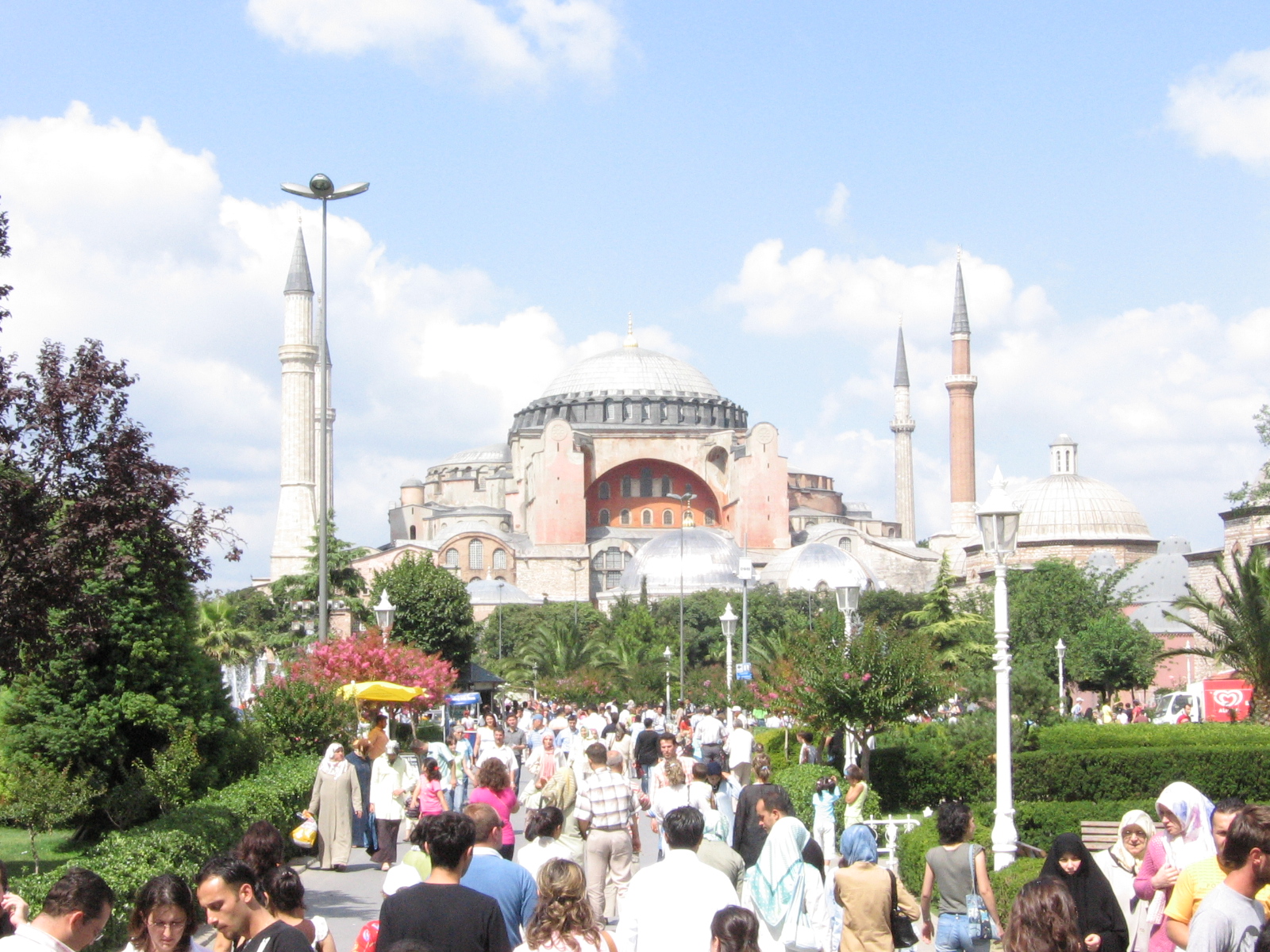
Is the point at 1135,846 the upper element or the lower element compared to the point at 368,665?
lower

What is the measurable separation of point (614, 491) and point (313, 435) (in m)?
23.1

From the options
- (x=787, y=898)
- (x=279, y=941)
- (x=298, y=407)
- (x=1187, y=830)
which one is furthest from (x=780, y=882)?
(x=298, y=407)

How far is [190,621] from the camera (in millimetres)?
12859

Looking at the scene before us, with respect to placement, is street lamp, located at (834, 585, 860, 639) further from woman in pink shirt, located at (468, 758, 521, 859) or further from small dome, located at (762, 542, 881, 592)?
small dome, located at (762, 542, 881, 592)

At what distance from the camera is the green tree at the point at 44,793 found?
437 inches

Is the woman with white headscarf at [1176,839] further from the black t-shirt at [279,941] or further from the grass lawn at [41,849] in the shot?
the grass lawn at [41,849]

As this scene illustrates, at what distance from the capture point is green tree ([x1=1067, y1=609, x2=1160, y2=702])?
36.4 m

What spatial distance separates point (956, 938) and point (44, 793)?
25.3ft

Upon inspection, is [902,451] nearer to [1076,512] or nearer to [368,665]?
[1076,512]

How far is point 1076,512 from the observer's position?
5984cm

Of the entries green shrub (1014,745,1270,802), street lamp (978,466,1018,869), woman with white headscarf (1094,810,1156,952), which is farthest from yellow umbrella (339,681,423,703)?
woman with white headscarf (1094,810,1156,952)

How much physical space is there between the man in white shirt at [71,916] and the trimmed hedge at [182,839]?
2563 millimetres

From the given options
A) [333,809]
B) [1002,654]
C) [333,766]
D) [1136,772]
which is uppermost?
[1002,654]

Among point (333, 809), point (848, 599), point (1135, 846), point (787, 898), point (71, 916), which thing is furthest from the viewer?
point (848, 599)
